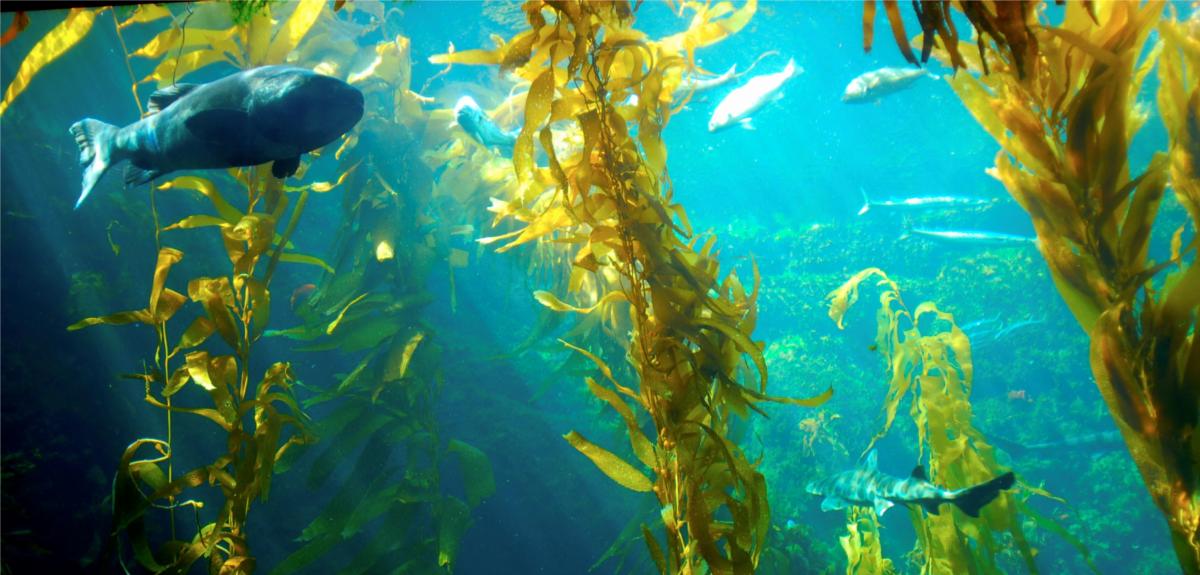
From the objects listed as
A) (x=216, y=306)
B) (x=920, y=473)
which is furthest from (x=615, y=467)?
(x=920, y=473)

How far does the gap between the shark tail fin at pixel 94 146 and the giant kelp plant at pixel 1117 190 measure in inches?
109

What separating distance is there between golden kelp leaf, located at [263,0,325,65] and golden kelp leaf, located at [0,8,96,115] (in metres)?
0.73

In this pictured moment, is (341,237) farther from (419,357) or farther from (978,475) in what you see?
(978,475)

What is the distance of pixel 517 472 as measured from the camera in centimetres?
675

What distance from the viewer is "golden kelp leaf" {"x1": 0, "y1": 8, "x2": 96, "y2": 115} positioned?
84.4 inches

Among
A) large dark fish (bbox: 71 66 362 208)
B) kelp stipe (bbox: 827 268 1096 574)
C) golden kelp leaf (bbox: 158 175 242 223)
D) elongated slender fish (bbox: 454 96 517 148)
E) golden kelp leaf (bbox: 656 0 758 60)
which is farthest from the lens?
elongated slender fish (bbox: 454 96 517 148)

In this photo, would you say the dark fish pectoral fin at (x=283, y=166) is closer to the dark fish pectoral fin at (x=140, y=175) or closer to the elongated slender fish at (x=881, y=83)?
the dark fish pectoral fin at (x=140, y=175)

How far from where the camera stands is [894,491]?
12.8 feet

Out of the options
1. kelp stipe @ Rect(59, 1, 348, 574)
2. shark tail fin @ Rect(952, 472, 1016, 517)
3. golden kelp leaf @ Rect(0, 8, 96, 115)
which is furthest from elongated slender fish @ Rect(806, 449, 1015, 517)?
golden kelp leaf @ Rect(0, 8, 96, 115)

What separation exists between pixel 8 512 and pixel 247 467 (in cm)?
359

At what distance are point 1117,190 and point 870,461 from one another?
3.96 meters

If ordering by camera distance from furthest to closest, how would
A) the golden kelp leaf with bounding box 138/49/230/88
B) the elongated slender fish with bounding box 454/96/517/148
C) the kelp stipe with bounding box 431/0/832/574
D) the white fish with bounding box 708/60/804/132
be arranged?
the white fish with bounding box 708/60/804/132
the elongated slender fish with bounding box 454/96/517/148
the golden kelp leaf with bounding box 138/49/230/88
the kelp stipe with bounding box 431/0/832/574

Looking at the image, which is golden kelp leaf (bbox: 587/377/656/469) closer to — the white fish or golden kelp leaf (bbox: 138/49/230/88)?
golden kelp leaf (bbox: 138/49/230/88)

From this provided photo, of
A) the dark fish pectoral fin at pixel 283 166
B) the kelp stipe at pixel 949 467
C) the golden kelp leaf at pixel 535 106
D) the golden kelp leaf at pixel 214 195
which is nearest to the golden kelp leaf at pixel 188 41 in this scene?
the golden kelp leaf at pixel 214 195
